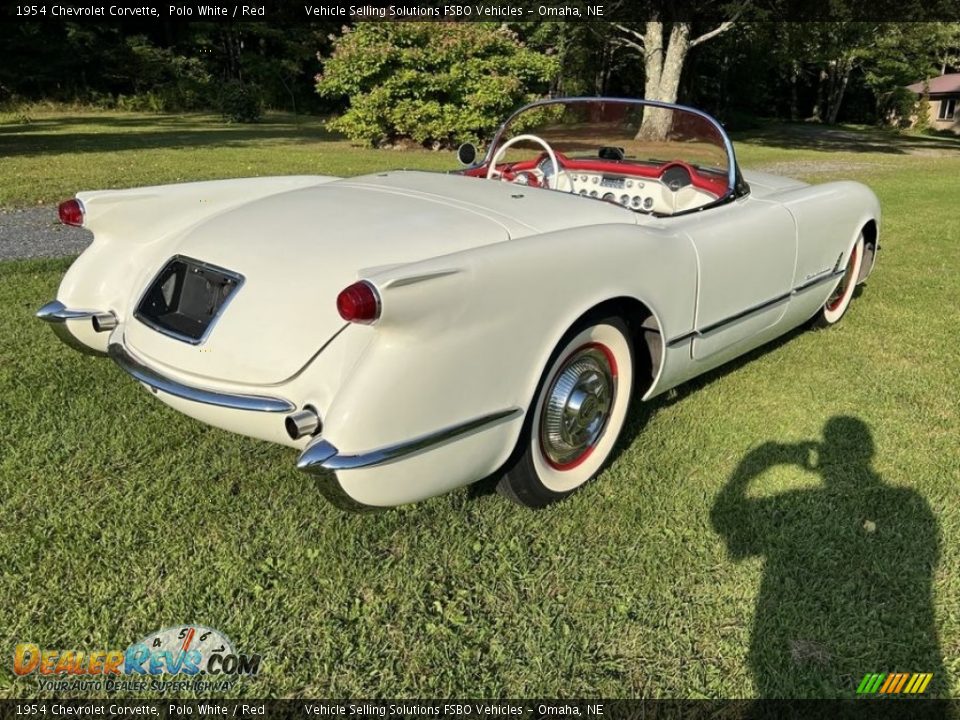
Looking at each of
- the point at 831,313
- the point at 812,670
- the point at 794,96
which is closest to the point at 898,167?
the point at 831,313

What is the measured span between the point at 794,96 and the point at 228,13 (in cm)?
3096

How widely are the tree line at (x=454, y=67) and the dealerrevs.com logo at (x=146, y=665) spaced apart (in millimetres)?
14201

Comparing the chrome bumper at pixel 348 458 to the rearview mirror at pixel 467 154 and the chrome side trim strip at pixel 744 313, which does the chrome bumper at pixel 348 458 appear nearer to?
the chrome side trim strip at pixel 744 313

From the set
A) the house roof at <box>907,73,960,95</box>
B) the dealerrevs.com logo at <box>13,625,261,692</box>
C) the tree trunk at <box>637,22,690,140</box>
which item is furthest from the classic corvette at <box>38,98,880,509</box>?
the house roof at <box>907,73,960,95</box>

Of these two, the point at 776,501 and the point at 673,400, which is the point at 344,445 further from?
the point at 673,400

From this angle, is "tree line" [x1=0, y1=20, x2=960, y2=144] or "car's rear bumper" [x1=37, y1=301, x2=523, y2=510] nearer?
"car's rear bumper" [x1=37, y1=301, x2=523, y2=510]

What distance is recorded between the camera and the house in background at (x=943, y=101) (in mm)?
37031

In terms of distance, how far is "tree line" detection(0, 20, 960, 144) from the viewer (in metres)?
14.9

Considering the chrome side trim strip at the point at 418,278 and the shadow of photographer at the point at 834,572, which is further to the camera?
the shadow of photographer at the point at 834,572

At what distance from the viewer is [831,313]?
4258 mm

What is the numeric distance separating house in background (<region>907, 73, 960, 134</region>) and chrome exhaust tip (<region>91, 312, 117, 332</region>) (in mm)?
44322

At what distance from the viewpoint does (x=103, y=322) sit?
102 inches

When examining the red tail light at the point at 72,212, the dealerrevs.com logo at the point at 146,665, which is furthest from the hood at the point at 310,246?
the dealerrevs.com logo at the point at 146,665

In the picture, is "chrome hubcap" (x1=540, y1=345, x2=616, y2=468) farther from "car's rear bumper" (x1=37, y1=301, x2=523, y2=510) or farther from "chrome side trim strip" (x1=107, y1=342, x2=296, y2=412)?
"chrome side trim strip" (x1=107, y1=342, x2=296, y2=412)
